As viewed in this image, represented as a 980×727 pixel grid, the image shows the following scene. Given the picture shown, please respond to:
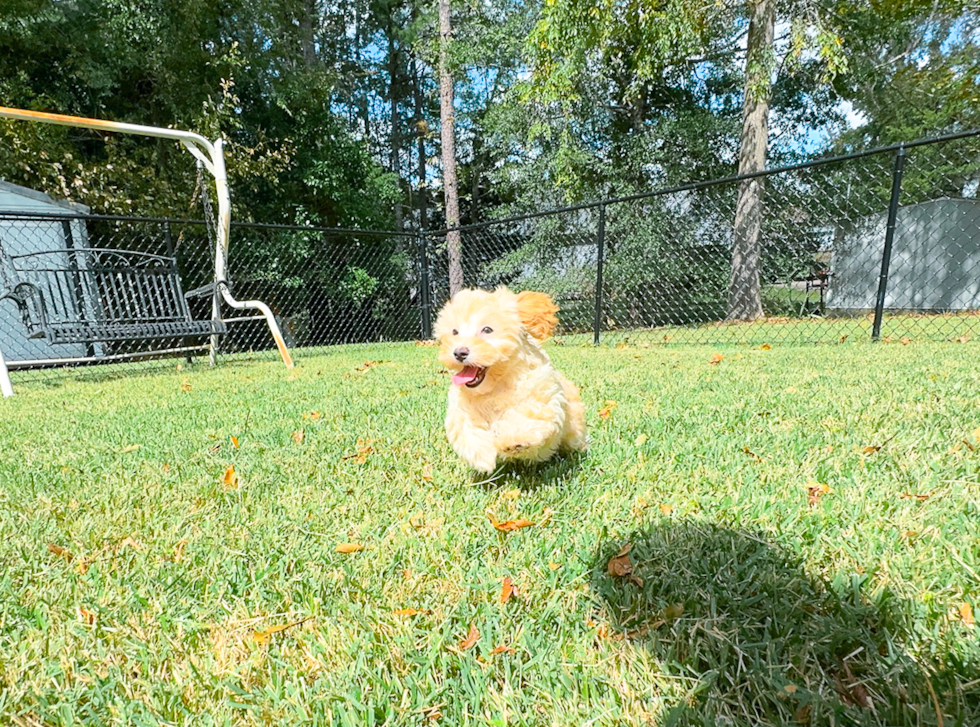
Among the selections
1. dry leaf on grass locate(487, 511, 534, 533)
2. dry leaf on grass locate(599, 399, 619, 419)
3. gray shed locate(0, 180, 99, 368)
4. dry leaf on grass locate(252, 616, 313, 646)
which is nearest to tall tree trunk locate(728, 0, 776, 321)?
dry leaf on grass locate(599, 399, 619, 419)

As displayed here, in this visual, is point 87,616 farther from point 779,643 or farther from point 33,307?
point 33,307

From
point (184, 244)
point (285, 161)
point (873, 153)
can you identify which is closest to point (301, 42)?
point (285, 161)

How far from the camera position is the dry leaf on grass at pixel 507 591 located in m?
1.15

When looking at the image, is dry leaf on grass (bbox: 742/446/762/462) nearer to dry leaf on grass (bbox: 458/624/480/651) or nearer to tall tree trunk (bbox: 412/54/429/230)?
dry leaf on grass (bbox: 458/624/480/651)

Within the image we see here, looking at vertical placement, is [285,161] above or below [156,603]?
above

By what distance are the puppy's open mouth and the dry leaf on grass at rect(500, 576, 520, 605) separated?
1.98 feet

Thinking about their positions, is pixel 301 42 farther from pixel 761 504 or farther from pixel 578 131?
pixel 761 504

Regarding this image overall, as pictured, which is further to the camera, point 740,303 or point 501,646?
point 740,303

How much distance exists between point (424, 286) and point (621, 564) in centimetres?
769

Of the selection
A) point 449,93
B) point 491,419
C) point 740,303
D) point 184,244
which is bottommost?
point 740,303

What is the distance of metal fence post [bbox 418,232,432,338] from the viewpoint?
858 centimetres

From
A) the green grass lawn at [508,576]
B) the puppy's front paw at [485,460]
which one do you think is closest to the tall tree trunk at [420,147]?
the green grass lawn at [508,576]

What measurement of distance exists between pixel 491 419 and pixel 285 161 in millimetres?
10806

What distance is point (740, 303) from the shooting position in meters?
9.79
